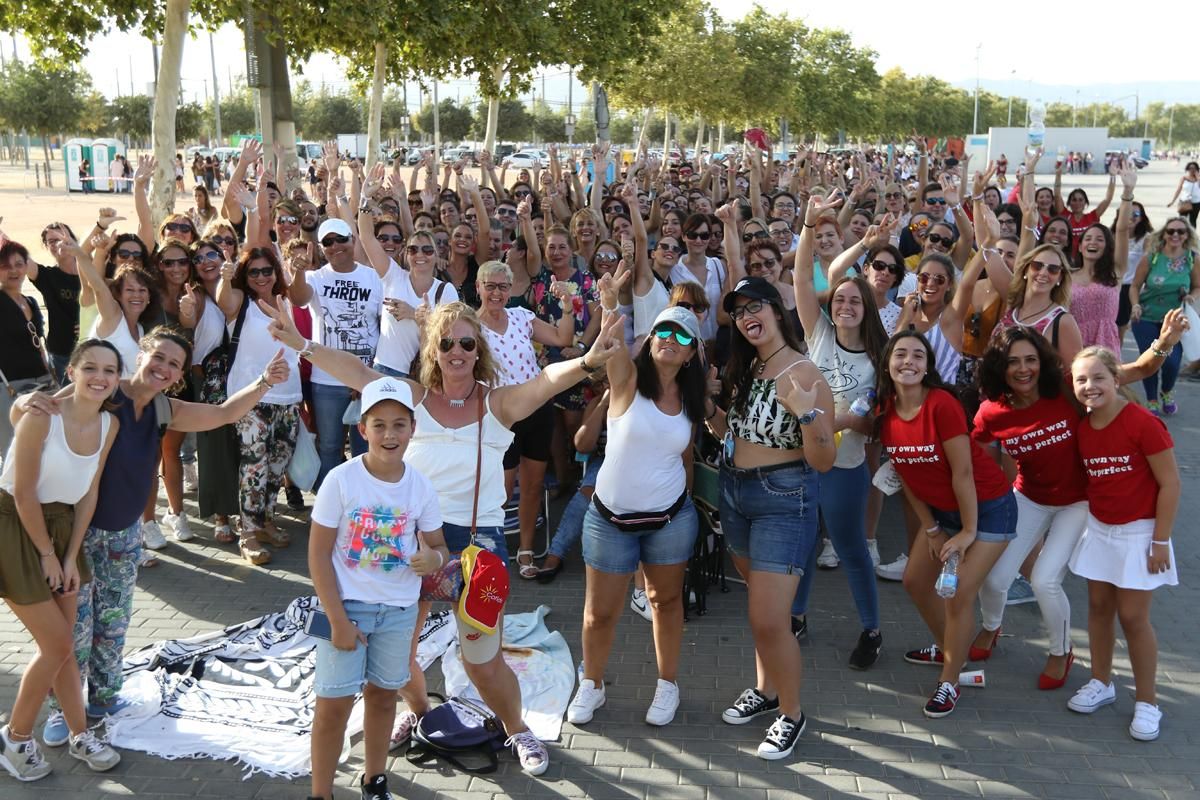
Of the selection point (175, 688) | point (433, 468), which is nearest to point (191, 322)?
point (175, 688)

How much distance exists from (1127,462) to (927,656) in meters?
1.42

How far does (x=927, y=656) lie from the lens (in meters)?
5.27

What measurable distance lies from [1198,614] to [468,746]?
4.16 metres

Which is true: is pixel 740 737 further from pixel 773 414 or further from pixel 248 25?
pixel 248 25

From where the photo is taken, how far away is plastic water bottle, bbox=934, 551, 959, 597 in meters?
A: 4.58

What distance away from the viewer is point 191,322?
6.58 metres

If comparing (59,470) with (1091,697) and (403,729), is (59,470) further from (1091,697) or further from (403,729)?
(1091,697)

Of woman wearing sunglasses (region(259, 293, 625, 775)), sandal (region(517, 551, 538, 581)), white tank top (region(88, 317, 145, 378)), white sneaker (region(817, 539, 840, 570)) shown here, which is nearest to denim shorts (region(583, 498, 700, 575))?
woman wearing sunglasses (region(259, 293, 625, 775))

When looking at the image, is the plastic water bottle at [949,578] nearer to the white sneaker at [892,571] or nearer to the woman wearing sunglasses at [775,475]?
the woman wearing sunglasses at [775,475]

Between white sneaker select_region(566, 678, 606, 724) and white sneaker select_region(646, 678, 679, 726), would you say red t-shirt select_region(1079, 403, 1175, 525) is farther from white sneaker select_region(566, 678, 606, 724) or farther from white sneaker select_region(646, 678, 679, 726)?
white sneaker select_region(566, 678, 606, 724)

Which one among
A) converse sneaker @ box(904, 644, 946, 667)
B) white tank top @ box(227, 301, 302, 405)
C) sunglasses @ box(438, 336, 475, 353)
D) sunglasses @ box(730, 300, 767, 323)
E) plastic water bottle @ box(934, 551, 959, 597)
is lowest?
converse sneaker @ box(904, 644, 946, 667)

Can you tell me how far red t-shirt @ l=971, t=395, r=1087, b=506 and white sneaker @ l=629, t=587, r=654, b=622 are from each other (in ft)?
6.67

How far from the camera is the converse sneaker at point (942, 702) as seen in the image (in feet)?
15.6

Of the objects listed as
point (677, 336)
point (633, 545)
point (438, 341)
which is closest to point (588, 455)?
point (633, 545)
